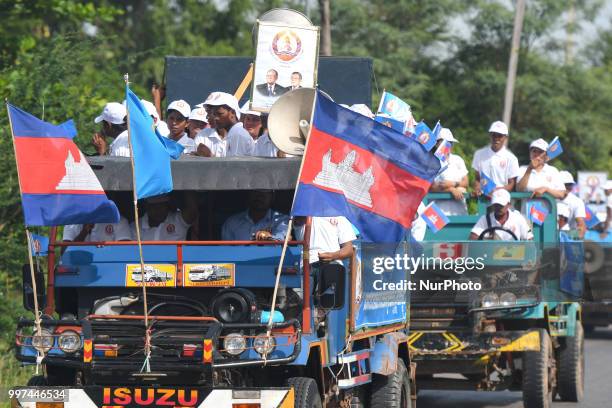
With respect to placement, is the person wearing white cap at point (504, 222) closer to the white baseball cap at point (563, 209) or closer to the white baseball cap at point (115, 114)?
the white baseball cap at point (563, 209)

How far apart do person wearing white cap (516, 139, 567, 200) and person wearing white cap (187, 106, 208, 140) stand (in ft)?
15.4

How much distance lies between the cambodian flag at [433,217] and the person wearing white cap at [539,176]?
6.01 feet

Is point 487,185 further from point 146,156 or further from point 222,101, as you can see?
point 146,156

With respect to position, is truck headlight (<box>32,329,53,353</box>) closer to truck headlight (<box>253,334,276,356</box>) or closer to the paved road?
truck headlight (<box>253,334,276,356</box>)

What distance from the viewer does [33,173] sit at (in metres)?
8.77

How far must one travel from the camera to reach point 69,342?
8.32m

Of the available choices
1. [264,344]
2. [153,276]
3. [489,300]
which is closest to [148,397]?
[264,344]

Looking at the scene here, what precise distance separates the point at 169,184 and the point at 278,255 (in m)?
0.87

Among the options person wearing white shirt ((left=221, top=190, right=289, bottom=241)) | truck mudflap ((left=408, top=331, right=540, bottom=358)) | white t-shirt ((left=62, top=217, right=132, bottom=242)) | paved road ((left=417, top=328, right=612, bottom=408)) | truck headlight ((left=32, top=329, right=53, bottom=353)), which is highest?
person wearing white shirt ((left=221, top=190, right=289, bottom=241))

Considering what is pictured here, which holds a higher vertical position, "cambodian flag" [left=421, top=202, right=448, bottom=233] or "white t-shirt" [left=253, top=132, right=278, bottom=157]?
"white t-shirt" [left=253, top=132, right=278, bottom=157]

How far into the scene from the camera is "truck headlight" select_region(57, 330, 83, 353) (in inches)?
327

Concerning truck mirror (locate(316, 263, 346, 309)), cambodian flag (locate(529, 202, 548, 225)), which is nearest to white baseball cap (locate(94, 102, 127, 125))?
truck mirror (locate(316, 263, 346, 309))

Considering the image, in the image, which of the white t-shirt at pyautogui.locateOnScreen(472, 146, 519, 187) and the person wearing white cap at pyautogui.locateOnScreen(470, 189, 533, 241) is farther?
the white t-shirt at pyautogui.locateOnScreen(472, 146, 519, 187)

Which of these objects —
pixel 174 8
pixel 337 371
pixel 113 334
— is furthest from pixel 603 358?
pixel 174 8
